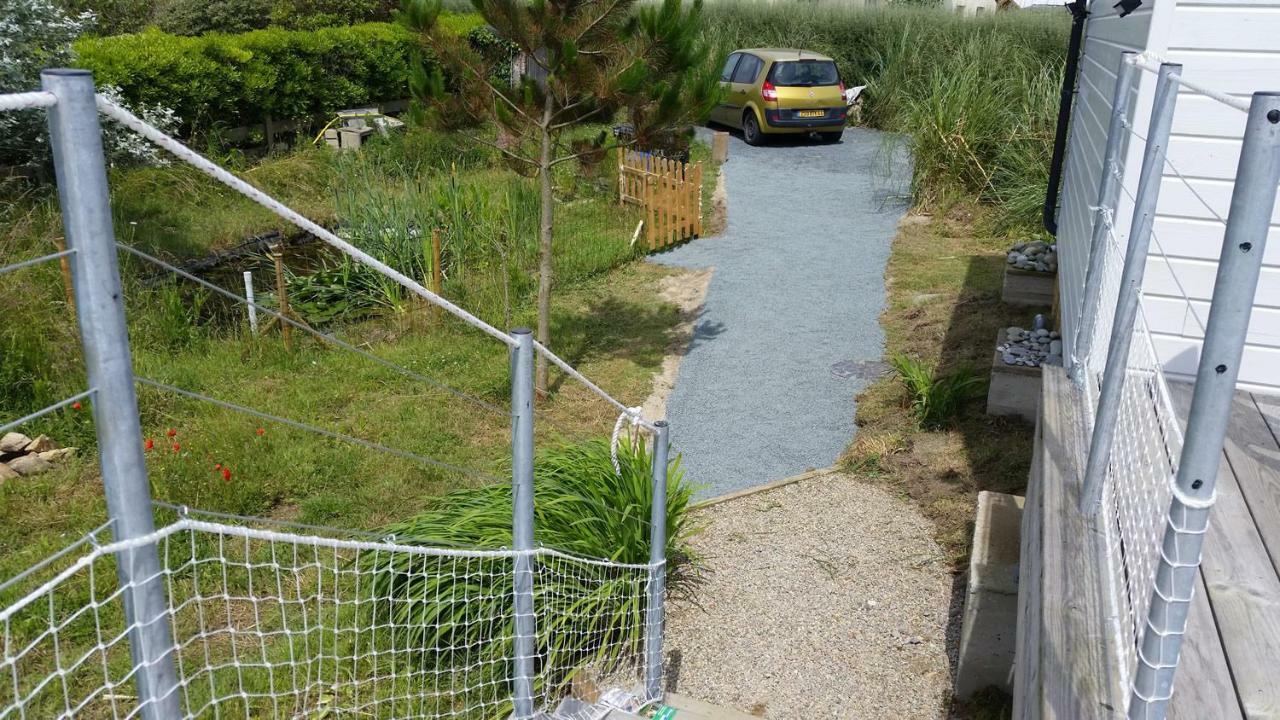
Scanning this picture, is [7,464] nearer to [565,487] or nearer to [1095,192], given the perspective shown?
[565,487]

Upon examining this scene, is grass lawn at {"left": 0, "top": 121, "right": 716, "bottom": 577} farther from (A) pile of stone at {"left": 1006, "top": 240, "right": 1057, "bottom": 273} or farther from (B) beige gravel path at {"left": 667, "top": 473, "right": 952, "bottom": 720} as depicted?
(A) pile of stone at {"left": 1006, "top": 240, "right": 1057, "bottom": 273}

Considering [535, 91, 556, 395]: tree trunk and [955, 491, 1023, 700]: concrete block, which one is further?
[535, 91, 556, 395]: tree trunk

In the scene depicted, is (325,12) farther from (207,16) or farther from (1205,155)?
(1205,155)

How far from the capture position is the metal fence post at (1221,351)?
4.67ft

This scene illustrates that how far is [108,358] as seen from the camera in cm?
138

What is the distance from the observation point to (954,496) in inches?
235

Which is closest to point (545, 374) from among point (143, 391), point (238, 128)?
point (143, 391)

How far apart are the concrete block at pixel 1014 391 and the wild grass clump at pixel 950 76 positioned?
3772 mm

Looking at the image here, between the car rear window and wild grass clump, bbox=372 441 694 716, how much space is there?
1220 cm

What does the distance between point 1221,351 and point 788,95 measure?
1538cm

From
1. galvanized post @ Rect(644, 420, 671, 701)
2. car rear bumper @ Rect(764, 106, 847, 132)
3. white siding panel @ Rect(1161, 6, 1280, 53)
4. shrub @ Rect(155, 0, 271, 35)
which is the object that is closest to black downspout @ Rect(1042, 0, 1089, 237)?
white siding panel @ Rect(1161, 6, 1280, 53)

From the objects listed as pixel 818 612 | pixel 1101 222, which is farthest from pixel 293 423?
pixel 818 612

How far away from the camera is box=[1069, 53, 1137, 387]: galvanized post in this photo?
3.92 m

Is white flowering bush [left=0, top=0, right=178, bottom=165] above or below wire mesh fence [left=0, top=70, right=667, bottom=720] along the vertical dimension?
above
